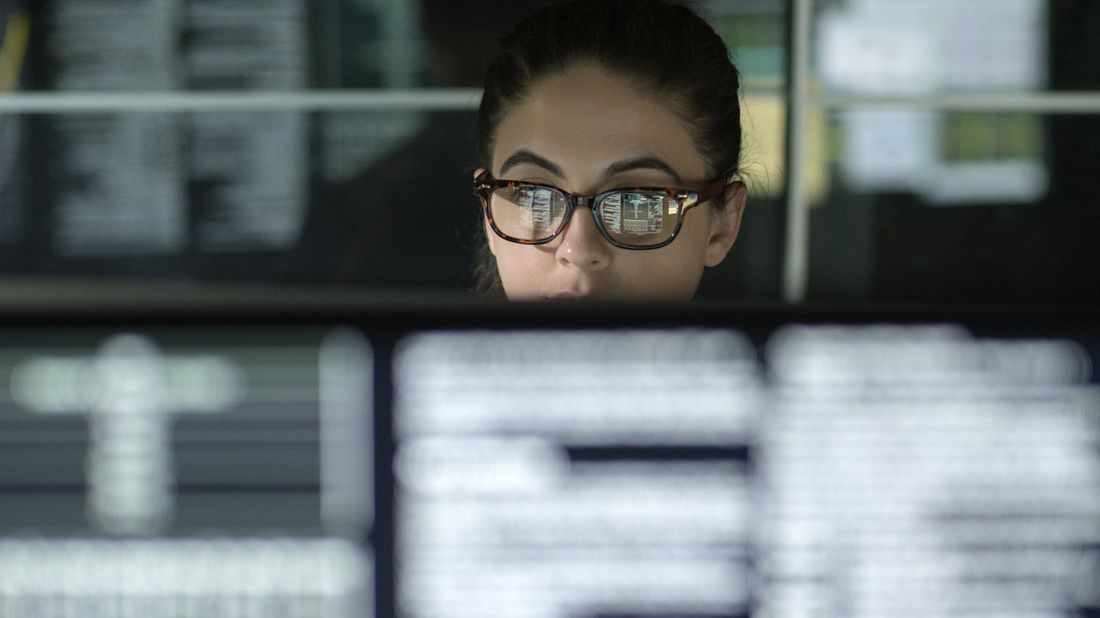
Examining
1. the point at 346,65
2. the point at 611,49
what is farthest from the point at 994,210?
the point at 611,49

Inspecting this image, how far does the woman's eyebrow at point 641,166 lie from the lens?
97 centimetres

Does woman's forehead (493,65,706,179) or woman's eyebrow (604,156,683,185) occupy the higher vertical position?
woman's forehead (493,65,706,179)

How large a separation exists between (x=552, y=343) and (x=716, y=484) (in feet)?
0.28

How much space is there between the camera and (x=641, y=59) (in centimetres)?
107

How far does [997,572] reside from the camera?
1.40ft

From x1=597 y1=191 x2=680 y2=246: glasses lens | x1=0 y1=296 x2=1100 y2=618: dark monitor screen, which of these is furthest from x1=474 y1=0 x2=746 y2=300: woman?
x1=0 y1=296 x2=1100 y2=618: dark monitor screen

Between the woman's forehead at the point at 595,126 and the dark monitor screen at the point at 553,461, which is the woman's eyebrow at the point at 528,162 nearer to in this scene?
the woman's forehead at the point at 595,126

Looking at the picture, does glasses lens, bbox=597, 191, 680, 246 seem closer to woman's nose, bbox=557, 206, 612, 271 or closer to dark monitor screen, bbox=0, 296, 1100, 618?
woman's nose, bbox=557, 206, 612, 271

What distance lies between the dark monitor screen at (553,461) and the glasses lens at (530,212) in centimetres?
53

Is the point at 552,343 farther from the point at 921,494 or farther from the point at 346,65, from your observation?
the point at 346,65

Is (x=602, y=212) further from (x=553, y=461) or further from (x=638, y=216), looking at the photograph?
(x=553, y=461)

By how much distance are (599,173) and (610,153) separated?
3 centimetres

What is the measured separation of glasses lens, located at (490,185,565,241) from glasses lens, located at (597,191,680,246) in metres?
0.05

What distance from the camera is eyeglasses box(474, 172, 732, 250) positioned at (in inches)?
36.1
